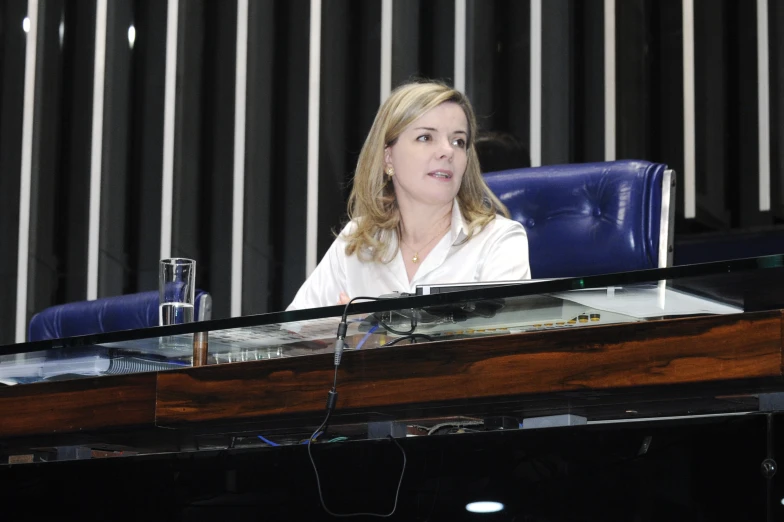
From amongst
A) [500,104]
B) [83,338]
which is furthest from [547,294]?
[500,104]

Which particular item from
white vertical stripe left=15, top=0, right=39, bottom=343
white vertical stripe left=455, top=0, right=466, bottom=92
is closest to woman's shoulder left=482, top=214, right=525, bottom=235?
white vertical stripe left=455, top=0, right=466, bottom=92

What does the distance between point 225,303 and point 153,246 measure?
378 millimetres

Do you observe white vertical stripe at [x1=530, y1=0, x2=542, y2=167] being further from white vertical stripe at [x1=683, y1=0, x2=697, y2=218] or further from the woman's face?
the woman's face

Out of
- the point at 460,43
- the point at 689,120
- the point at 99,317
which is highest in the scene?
the point at 460,43

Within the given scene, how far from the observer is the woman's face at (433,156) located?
2301mm

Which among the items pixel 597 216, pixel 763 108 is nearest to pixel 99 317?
pixel 597 216

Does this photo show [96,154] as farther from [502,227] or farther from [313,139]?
[502,227]

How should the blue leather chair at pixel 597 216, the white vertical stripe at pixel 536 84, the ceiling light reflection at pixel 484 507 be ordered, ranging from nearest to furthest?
the ceiling light reflection at pixel 484 507
the blue leather chair at pixel 597 216
the white vertical stripe at pixel 536 84

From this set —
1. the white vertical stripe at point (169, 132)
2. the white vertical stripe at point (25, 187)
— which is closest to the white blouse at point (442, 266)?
the white vertical stripe at point (169, 132)

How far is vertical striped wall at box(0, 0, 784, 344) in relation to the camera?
3.12 meters

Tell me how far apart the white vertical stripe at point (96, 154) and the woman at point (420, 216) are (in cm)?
183

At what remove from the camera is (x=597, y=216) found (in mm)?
2197

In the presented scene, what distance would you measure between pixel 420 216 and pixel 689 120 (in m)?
1.18

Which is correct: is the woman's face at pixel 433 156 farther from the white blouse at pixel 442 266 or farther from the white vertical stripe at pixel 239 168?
the white vertical stripe at pixel 239 168
